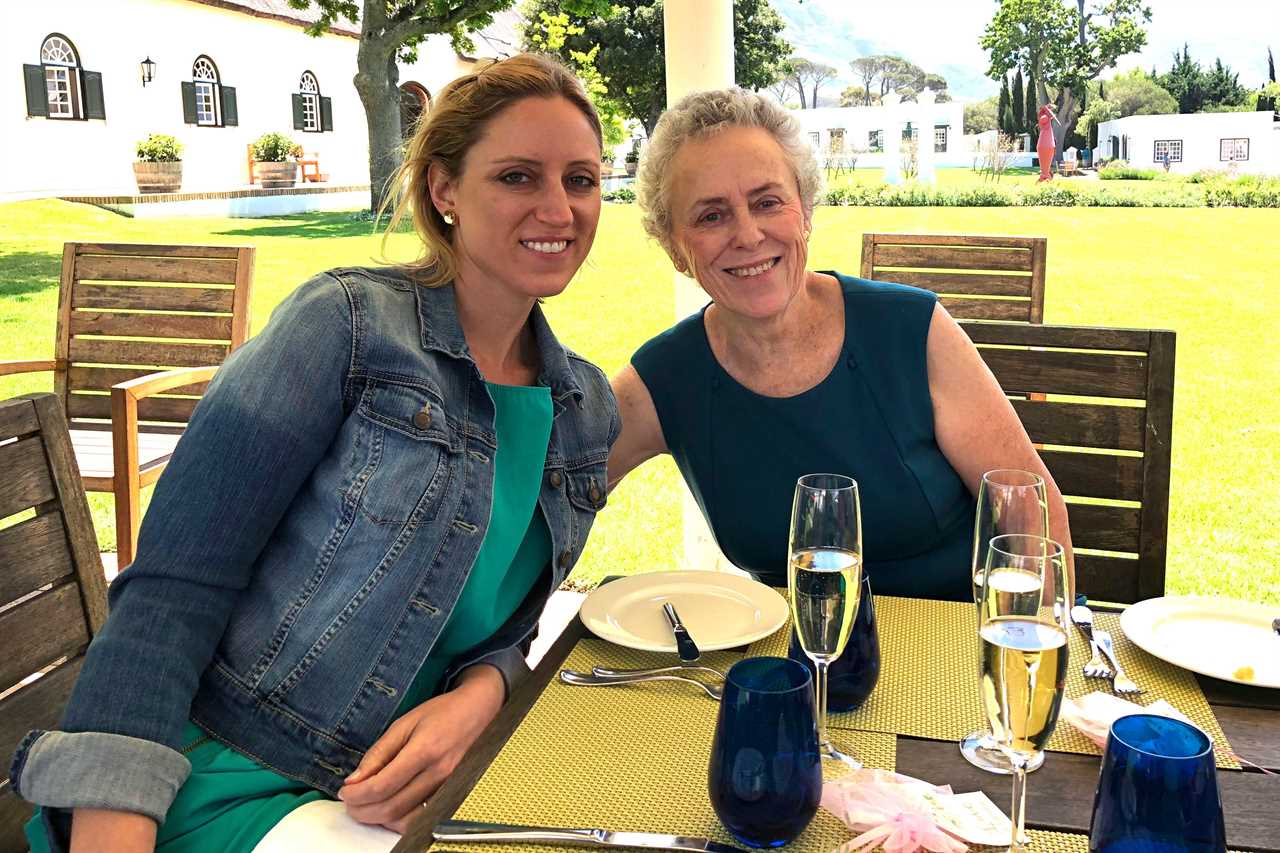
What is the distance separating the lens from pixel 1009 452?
154cm

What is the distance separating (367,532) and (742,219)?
732mm

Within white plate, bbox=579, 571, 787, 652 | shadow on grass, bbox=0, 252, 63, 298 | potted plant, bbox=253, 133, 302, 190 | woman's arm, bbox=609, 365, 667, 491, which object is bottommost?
white plate, bbox=579, 571, 787, 652

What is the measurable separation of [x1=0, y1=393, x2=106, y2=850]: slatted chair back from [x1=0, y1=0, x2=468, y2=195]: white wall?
8.06 metres

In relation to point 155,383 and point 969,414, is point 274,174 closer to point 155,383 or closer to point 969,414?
point 155,383

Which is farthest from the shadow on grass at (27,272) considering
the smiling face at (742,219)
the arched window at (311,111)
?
the smiling face at (742,219)

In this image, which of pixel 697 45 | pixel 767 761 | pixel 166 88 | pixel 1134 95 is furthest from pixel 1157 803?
pixel 166 88

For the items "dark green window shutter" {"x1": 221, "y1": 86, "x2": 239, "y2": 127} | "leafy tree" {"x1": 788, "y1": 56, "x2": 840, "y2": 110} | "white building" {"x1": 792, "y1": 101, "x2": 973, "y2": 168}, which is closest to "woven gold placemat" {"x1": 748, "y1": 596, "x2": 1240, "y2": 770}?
"white building" {"x1": 792, "y1": 101, "x2": 973, "y2": 168}

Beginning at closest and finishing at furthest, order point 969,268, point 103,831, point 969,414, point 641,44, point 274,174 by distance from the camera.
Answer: point 103,831
point 969,414
point 969,268
point 641,44
point 274,174

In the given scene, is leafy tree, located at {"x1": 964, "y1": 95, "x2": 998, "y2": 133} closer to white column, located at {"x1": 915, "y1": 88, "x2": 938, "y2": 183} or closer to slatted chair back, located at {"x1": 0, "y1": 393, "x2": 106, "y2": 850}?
white column, located at {"x1": 915, "y1": 88, "x2": 938, "y2": 183}

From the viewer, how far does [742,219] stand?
1604 millimetres

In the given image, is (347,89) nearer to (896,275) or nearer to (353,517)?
(896,275)

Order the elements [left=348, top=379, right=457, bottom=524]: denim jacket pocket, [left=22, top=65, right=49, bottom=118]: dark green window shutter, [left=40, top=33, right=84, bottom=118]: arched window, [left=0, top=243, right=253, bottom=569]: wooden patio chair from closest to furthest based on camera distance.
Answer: [left=348, top=379, right=457, bottom=524]: denim jacket pocket, [left=0, top=243, right=253, bottom=569]: wooden patio chair, [left=22, top=65, right=49, bottom=118]: dark green window shutter, [left=40, top=33, right=84, bottom=118]: arched window

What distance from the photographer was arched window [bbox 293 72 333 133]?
10.0 m

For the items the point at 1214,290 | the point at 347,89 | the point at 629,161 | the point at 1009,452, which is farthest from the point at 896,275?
the point at 347,89
